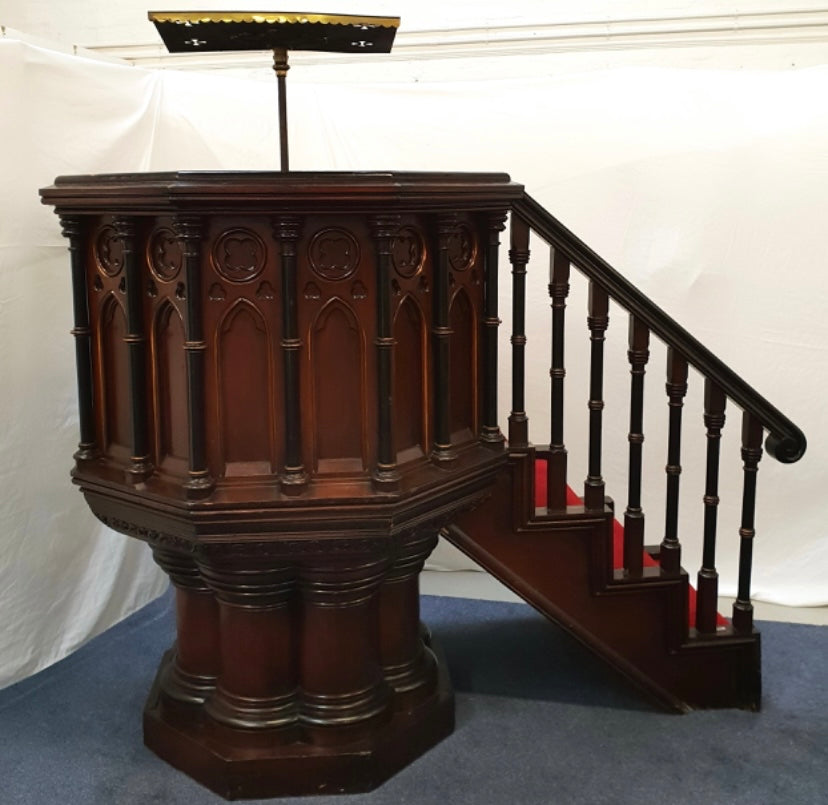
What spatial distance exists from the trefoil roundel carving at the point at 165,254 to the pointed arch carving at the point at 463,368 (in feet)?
2.06

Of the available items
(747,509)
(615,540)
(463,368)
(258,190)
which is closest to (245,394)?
(258,190)

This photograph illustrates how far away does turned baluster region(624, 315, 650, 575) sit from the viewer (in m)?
2.61

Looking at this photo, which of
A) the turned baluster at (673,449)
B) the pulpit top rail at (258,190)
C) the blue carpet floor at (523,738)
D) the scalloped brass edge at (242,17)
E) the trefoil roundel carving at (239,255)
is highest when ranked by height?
the scalloped brass edge at (242,17)

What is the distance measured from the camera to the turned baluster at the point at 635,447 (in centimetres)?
261

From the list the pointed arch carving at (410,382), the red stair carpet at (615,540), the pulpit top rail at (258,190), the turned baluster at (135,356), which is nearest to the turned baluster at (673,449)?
the red stair carpet at (615,540)

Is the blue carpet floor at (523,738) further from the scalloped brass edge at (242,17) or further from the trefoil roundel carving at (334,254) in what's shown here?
the scalloped brass edge at (242,17)

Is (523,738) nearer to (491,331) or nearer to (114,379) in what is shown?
(491,331)

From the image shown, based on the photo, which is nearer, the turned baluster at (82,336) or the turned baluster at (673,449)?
the turned baluster at (82,336)

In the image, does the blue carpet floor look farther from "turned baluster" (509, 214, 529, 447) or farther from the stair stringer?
"turned baluster" (509, 214, 529, 447)

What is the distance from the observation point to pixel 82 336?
2.34 meters

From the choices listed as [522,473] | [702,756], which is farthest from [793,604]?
[522,473]

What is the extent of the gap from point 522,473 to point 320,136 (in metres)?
1.54

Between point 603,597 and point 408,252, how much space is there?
1148mm

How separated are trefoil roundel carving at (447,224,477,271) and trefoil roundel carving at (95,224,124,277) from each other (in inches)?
28.4
